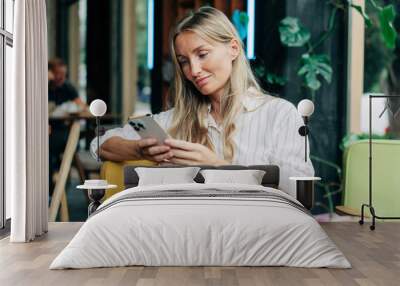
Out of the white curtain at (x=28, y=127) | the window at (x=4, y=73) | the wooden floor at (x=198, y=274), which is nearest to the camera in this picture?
the wooden floor at (x=198, y=274)

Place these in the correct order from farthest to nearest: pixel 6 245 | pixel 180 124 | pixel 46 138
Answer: pixel 180 124
pixel 46 138
pixel 6 245

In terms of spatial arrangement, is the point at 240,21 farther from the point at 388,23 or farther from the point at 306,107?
the point at 388,23

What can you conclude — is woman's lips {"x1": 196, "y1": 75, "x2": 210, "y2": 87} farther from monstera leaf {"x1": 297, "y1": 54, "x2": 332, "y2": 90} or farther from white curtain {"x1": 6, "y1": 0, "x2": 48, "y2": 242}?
white curtain {"x1": 6, "y1": 0, "x2": 48, "y2": 242}

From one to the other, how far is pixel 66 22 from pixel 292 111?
100 inches

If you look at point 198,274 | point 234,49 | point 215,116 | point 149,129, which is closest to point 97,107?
point 149,129

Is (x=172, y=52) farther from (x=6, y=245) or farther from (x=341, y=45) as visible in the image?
(x=6, y=245)

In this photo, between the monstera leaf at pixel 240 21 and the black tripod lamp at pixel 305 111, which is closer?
the black tripod lamp at pixel 305 111

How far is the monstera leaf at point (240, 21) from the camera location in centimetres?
666

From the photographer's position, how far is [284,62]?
265 inches

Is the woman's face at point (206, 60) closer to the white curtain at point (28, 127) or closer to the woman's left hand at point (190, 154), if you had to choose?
the woman's left hand at point (190, 154)

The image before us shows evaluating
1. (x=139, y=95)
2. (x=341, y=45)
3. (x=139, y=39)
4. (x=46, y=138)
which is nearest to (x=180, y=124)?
(x=139, y=95)

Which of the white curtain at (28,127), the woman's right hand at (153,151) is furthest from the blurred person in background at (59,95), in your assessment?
the woman's right hand at (153,151)

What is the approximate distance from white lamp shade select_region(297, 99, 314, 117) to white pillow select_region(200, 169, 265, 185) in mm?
795

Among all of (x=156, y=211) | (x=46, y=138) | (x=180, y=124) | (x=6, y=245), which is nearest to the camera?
(x=156, y=211)
